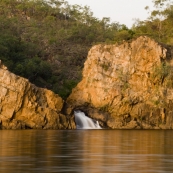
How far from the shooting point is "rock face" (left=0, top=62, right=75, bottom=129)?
5994 centimetres

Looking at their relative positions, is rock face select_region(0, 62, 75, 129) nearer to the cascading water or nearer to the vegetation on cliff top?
the cascading water

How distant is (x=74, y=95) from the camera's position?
6856 centimetres

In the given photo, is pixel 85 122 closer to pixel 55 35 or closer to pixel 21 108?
pixel 21 108

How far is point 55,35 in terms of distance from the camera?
11625cm

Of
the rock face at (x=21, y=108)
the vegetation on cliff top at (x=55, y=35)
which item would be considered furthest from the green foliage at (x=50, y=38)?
the rock face at (x=21, y=108)

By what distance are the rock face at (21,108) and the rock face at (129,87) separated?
4005 millimetres

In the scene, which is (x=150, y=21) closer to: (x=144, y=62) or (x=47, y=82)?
(x=47, y=82)

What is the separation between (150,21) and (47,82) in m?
20.6

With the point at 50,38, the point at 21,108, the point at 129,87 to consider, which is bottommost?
the point at 21,108

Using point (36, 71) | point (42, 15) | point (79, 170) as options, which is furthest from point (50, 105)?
point (42, 15)

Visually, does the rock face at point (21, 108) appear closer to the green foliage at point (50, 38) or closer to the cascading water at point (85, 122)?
the cascading water at point (85, 122)

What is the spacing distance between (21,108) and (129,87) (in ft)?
43.8

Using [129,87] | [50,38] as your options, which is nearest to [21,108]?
[129,87]

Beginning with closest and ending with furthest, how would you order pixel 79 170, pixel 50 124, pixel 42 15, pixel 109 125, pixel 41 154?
pixel 79 170 → pixel 41 154 → pixel 50 124 → pixel 109 125 → pixel 42 15
